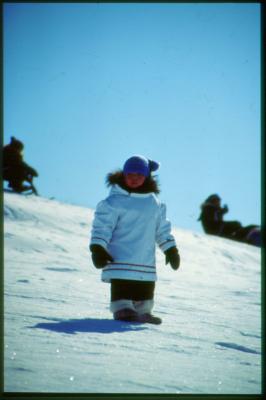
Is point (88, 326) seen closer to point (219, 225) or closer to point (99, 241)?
point (99, 241)

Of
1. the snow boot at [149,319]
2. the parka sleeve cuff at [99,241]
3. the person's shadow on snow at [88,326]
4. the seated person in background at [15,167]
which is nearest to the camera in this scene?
the person's shadow on snow at [88,326]

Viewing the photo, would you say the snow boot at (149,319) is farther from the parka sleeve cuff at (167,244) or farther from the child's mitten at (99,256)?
the parka sleeve cuff at (167,244)

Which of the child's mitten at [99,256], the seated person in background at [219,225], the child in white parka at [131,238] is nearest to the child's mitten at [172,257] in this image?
the child in white parka at [131,238]

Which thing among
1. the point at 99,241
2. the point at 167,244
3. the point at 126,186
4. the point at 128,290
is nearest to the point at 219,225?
the point at 167,244

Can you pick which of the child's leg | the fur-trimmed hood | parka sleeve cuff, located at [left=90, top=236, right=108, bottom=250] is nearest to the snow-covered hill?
the child's leg

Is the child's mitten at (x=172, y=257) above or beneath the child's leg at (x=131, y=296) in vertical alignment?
above

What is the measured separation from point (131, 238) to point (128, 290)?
38 cm

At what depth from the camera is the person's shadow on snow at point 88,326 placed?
2396mm

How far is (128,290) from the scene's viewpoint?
10.5ft

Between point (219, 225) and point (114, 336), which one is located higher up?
point (219, 225)

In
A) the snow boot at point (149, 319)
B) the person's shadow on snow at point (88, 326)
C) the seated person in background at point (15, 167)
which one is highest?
the seated person in background at point (15, 167)

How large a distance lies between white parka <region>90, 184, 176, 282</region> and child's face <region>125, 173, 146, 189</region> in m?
0.07

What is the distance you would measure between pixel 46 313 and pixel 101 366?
3.93 ft

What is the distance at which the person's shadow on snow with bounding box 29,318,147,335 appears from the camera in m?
2.40
